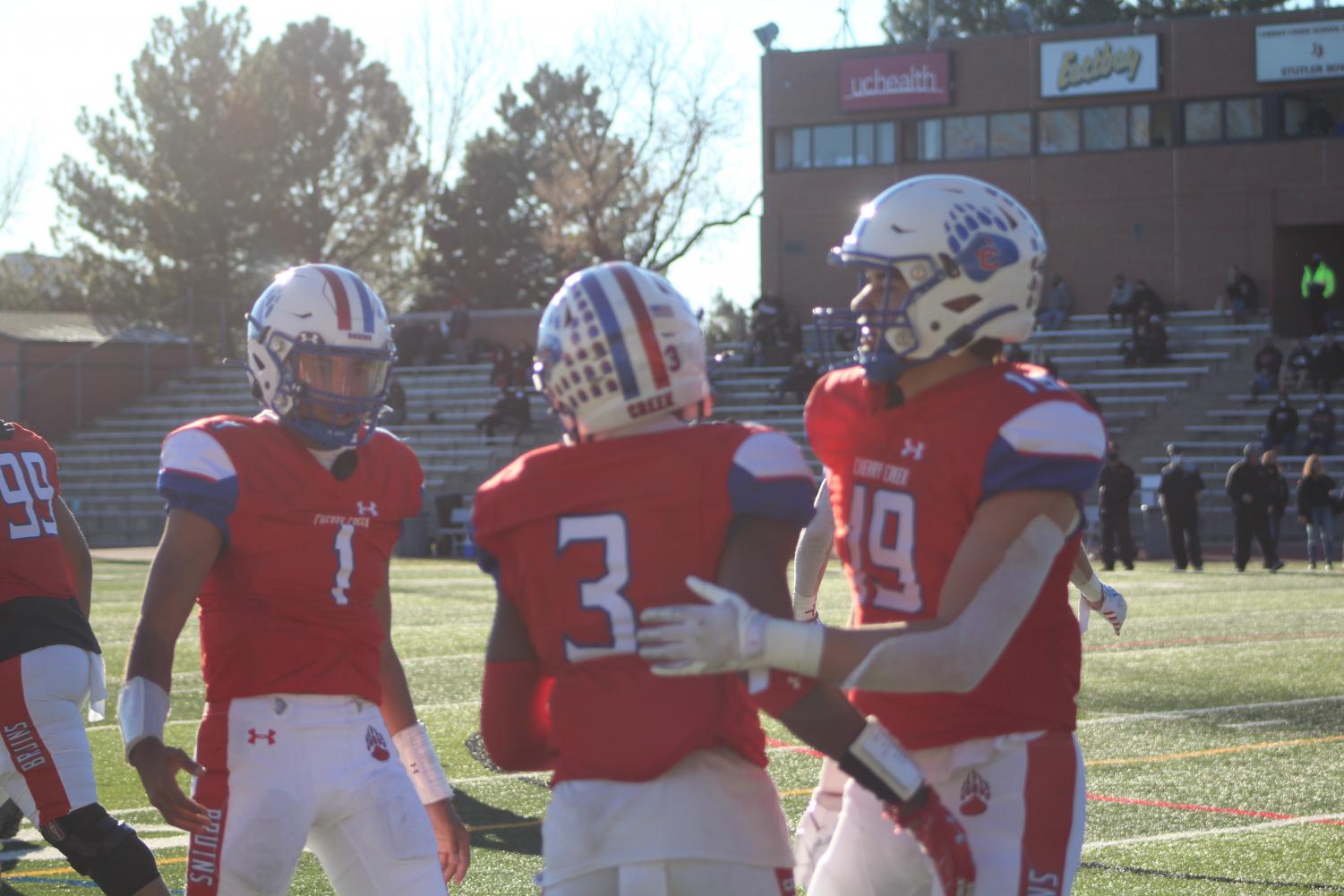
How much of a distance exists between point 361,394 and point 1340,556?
2091cm

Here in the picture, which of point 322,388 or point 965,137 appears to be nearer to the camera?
point 322,388

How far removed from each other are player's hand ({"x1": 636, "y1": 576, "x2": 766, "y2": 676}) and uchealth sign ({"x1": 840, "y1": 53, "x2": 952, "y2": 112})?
111ft

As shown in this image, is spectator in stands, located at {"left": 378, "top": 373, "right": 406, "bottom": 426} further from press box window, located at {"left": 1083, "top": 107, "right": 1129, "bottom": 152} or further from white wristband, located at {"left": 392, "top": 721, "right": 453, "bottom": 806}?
white wristband, located at {"left": 392, "top": 721, "right": 453, "bottom": 806}

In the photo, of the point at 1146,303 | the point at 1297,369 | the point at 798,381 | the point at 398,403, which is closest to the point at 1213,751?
the point at 1297,369

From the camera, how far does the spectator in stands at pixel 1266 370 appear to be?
27.5 meters

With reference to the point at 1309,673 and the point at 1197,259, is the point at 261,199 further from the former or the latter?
the point at 1309,673

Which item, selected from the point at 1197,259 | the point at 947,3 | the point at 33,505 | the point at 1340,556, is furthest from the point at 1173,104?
the point at 33,505

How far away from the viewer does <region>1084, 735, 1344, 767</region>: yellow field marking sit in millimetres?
7859

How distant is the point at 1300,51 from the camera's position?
32.5 meters

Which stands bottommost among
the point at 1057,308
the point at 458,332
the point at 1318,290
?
the point at 458,332

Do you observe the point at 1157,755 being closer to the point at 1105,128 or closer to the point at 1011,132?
the point at 1105,128

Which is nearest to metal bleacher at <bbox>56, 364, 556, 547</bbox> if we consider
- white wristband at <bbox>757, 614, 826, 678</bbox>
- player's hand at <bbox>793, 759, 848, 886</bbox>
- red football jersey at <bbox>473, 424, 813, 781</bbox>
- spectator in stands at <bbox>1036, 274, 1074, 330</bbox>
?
spectator in stands at <bbox>1036, 274, 1074, 330</bbox>

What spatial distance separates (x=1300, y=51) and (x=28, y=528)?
3155 centimetres

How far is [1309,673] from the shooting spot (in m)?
10.6
